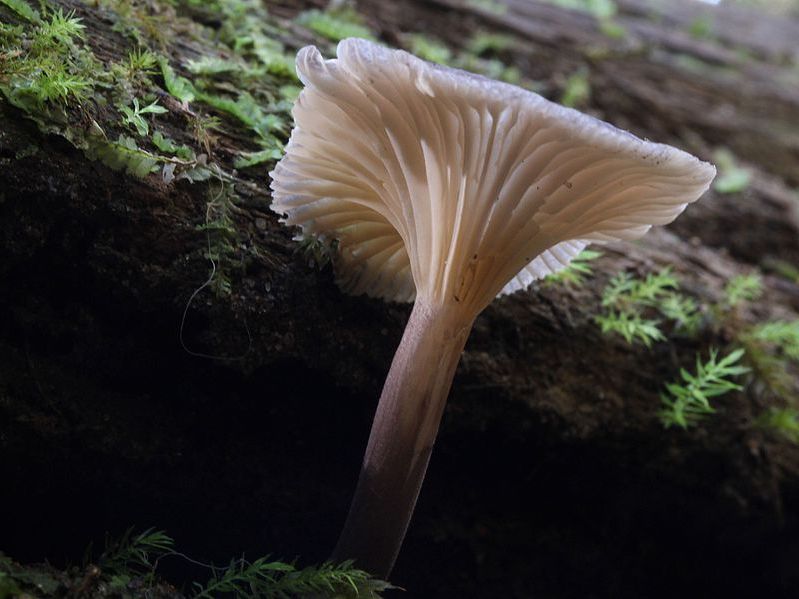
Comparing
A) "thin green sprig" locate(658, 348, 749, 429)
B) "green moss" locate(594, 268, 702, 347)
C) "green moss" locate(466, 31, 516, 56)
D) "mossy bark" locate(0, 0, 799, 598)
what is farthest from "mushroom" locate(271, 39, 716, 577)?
"green moss" locate(466, 31, 516, 56)

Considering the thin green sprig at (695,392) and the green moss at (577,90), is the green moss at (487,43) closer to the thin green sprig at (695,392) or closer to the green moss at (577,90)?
the green moss at (577,90)

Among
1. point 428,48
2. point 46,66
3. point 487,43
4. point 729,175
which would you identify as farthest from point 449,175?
point 729,175

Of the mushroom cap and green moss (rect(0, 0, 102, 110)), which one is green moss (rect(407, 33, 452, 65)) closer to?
the mushroom cap

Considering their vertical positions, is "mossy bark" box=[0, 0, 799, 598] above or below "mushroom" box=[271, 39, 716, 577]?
below

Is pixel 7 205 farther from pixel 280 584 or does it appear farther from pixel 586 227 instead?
pixel 586 227

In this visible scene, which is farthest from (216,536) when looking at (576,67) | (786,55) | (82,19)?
(786,55)

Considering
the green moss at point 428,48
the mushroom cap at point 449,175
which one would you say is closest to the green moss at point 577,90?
the green moss at point 428,48

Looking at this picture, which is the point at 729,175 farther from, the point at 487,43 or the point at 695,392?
the point at 695,392

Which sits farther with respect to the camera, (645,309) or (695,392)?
(645,309)
